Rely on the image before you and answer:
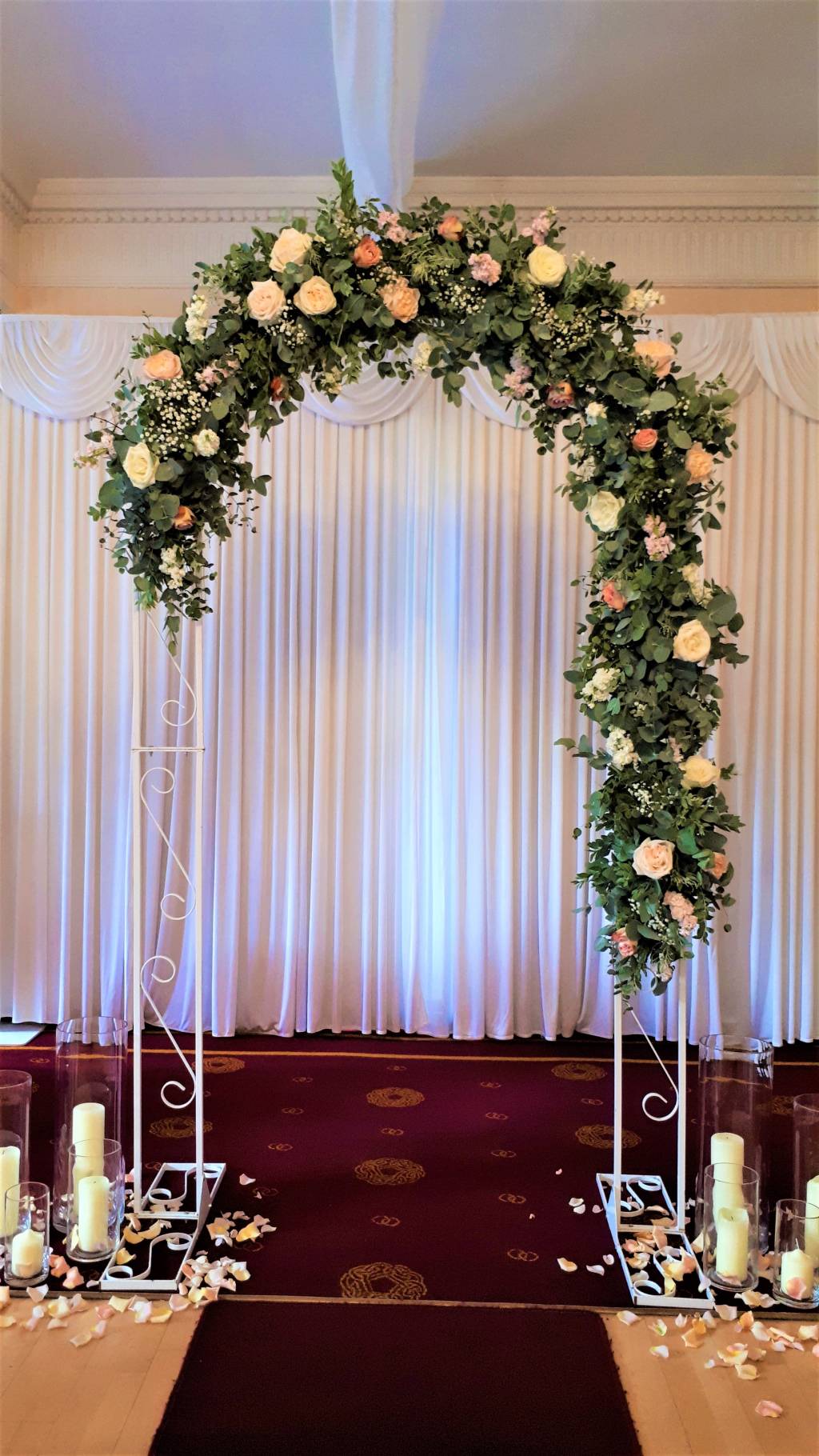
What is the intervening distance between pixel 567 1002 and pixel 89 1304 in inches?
92.2

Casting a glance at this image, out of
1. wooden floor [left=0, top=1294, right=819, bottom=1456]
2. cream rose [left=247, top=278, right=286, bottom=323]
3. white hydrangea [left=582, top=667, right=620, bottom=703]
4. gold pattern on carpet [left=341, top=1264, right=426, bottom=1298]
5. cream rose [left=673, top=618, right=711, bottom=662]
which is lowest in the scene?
wooden floor [left=0, top=1294, right=819, bottom=1456]

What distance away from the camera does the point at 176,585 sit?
2635mm

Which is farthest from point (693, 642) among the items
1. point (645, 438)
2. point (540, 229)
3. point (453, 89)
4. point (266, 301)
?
point (453, 89)

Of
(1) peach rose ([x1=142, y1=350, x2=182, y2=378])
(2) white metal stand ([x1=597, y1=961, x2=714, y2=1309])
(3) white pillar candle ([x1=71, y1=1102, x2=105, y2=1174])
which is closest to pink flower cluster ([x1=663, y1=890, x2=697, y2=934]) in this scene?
(2) white metal stand ([x1=597, y1=961, x2=714, y2=1309])

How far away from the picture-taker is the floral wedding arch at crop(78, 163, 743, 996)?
2506mm

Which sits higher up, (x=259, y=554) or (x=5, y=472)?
(x=5, y=472)

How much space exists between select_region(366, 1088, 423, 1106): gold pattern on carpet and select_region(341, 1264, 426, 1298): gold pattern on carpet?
98 cm

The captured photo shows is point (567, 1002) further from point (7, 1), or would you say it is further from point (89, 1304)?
point (7, 1)

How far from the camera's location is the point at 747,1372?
6.91ft

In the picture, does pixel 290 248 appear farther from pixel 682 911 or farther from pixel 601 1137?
pixel 601 1137

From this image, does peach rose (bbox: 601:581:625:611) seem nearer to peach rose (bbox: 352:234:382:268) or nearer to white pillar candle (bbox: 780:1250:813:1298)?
peach rose (bbox: 352:234:382:268)

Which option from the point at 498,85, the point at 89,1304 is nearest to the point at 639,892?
the point at 89,1304

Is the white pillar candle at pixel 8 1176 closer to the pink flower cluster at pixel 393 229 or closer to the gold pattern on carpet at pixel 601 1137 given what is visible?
the gold pattern on carpet at pixel 601 1137

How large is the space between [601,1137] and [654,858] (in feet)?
4.01
